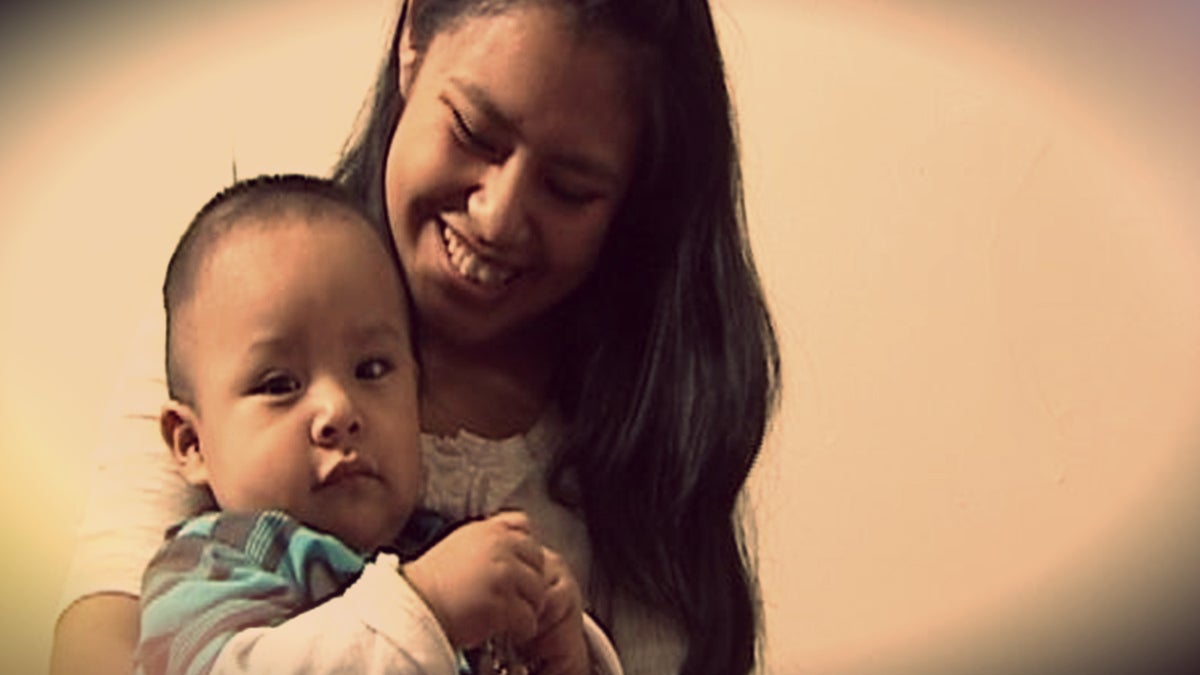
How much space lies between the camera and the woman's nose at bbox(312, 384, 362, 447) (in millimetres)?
566

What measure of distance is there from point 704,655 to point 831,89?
21cm

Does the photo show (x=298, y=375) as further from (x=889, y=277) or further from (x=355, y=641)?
(x=889, y=277)

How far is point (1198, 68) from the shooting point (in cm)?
69

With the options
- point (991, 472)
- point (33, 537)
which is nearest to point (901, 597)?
point (991, 472)

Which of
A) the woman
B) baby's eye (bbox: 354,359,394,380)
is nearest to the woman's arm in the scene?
the woman

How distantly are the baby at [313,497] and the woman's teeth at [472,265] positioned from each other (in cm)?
3

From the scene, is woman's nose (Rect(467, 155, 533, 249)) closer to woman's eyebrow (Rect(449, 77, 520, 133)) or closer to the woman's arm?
woman's eyebrow (Rect(449, 77, 520, 133))

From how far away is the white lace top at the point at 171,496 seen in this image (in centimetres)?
60

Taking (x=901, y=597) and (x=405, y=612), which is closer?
(x=405, y=612)

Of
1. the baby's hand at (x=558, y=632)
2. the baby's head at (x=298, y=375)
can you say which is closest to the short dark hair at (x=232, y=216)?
the baby's head at (x=298, y=375)

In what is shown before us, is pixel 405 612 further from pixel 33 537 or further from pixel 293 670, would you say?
pixel 33 537

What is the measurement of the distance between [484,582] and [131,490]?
5.2 inches

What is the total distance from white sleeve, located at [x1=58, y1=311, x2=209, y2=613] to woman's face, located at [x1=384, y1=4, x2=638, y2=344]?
9cm

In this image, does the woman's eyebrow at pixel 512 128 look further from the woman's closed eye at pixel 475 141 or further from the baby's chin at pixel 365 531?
the baby's chin at pixel 365 531
